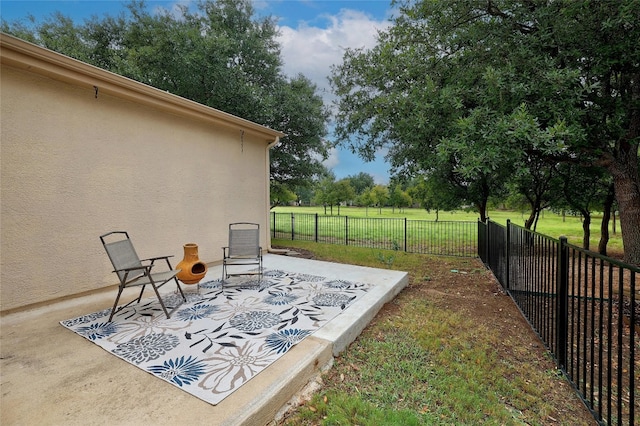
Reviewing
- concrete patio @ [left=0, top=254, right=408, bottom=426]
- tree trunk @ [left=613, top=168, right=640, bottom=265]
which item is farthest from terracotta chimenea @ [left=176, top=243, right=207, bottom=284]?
tree trunk @ [left=613, top=168, right=640, bottom=265]

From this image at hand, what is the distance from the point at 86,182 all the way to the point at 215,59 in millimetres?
5688

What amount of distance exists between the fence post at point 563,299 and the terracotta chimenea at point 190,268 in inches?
163

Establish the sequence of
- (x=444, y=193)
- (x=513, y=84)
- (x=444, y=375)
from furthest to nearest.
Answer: (x=444, y=193)
(x=513, y=84)
(x=444, y=375)

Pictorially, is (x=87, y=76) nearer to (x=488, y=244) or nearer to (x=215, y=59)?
(x=215, y=59)

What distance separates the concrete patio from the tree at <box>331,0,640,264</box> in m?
3.56

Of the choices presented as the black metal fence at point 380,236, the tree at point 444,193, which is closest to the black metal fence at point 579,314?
the black metal fence at point 380,236

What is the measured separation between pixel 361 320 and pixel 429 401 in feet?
3.87

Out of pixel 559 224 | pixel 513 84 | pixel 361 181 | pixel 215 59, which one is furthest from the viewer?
pixel 361 181

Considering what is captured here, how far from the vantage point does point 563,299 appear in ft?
8.47

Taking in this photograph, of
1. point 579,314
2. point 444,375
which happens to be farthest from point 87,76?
point 579,314

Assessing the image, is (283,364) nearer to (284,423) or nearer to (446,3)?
(284,423)

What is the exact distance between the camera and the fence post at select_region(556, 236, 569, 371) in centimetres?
254

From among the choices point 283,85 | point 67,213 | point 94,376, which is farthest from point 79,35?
point 94,376

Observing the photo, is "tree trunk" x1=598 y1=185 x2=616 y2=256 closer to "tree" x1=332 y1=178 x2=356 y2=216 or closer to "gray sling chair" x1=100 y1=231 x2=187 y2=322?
"gray sling chair" x1=100 y1=231 x2=187 y2=322
